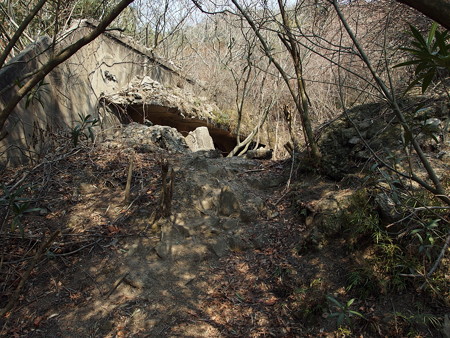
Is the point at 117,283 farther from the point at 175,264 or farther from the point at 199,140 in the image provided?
the point at 199,140

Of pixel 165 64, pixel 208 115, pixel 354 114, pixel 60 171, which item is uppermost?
pixel 165 64

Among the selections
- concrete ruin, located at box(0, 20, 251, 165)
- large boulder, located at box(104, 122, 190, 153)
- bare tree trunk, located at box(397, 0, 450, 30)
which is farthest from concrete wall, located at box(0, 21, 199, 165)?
bare tree trunk, located at box(397, 0, 450, 30)

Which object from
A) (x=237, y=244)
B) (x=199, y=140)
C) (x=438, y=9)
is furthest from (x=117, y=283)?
(x=199, y=140)

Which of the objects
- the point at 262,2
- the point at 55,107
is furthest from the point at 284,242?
the point at 55,107

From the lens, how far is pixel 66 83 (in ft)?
16.8

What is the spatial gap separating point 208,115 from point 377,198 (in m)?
6.13

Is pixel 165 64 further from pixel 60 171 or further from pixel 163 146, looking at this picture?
pixel 60 171

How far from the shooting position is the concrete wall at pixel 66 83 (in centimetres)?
405

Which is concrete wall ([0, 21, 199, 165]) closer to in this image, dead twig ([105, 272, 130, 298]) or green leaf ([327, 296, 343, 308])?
dead twig ([105, 272, 130, 298])

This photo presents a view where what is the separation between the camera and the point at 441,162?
9.83 feet

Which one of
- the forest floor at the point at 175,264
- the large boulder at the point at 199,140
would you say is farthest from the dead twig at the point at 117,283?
the large boulder at the point at 199,140

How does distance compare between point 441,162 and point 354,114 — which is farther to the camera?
point 354,114

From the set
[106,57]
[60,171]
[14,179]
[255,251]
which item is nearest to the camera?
[255,251]

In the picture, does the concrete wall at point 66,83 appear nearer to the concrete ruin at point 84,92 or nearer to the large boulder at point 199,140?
the concrete ruin at point 84,92
